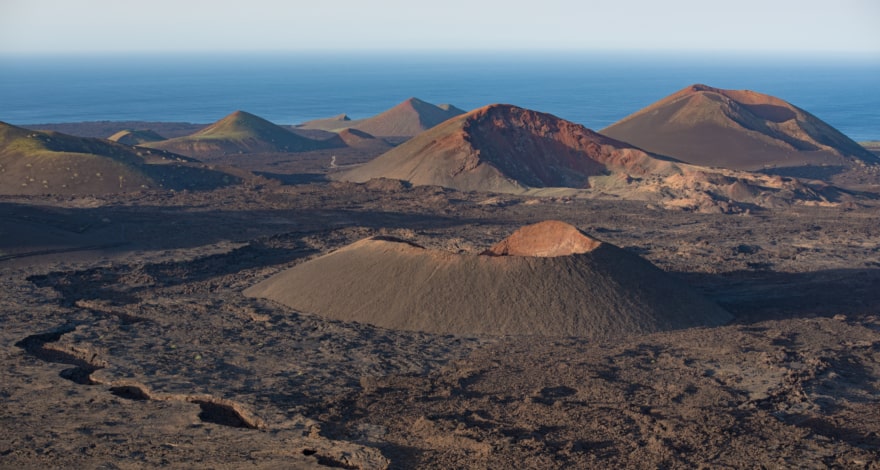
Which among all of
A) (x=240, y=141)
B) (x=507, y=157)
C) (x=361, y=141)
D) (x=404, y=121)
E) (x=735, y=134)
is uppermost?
(x=735, y=134)

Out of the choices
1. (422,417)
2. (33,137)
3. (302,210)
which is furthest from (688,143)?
(422,417)

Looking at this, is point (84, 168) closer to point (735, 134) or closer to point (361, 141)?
point (361, 141)

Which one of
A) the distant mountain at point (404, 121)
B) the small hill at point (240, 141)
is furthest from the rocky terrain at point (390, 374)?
the distant mountain at point (404, 121)

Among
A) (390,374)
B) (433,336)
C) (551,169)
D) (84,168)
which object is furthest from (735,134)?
(390,374)

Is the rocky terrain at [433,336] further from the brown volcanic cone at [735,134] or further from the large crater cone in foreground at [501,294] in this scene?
the brown volcanic cone at [735,134]

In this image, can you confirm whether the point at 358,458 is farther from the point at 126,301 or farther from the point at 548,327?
the point at 126,301
